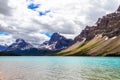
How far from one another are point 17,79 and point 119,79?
77.6 feet

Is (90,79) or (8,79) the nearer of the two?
(90,79)

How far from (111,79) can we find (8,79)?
2432 centimetres

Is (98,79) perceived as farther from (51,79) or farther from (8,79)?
(8,79)

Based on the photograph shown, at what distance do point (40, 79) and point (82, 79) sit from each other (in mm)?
9920

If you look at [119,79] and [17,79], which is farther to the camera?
[17,79]

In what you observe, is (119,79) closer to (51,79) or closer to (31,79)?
(51,79)

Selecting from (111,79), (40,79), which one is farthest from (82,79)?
(40,79)

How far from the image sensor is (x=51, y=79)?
52.2 meters

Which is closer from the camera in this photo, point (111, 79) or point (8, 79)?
point (111, 79)

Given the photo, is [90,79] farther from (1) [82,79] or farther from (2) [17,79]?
(2) [17,79]

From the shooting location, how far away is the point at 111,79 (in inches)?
1895

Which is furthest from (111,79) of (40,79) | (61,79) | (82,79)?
(40,79)

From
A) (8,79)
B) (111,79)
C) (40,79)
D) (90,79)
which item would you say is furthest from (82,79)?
(8,79)

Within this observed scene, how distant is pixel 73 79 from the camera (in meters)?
50.8
